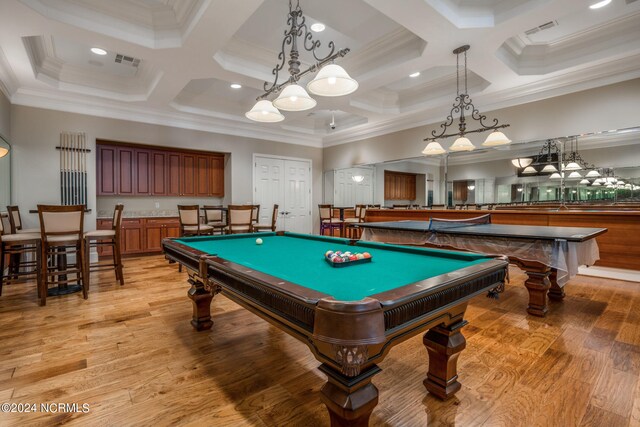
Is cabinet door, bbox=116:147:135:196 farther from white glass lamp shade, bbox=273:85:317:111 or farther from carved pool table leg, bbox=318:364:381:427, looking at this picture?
carved pool table leg, bbox=318:364:381:427

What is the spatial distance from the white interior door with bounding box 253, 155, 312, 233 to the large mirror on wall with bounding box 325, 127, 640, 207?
2.18 meters

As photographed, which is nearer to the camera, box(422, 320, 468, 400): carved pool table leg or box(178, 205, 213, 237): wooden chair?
box(422, 320, 468, 400): carved pool table leg

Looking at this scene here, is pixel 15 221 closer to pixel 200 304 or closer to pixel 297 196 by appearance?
pixel 200 304

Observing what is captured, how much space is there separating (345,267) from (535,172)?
513cm

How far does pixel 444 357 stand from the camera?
1586 mm

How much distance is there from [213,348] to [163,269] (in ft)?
10.4

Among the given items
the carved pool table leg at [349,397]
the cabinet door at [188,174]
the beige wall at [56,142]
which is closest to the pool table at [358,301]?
the carved pool table leg at [349,397]

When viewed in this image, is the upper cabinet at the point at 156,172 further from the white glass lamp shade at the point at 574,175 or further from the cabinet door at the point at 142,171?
the white glass lamp shade at the point at 574,175

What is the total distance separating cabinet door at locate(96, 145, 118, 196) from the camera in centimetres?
599

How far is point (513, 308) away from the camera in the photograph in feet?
9.65

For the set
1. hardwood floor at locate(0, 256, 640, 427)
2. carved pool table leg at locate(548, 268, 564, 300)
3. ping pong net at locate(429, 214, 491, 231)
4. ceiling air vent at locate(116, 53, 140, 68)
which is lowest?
hardwood floor at locate(0, 256, 640, 427)

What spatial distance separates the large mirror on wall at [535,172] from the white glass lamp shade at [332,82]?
4157 millimetres

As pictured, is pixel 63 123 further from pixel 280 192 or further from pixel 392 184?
pixel 392 184

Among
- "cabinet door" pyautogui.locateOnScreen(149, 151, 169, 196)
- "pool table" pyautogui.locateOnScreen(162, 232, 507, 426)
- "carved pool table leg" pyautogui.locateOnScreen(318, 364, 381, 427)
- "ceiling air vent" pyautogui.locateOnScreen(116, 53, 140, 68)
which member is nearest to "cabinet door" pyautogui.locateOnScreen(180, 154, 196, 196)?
"cabinet door" pyautogui.locateOnScreen(149, 151, 169, 196)
